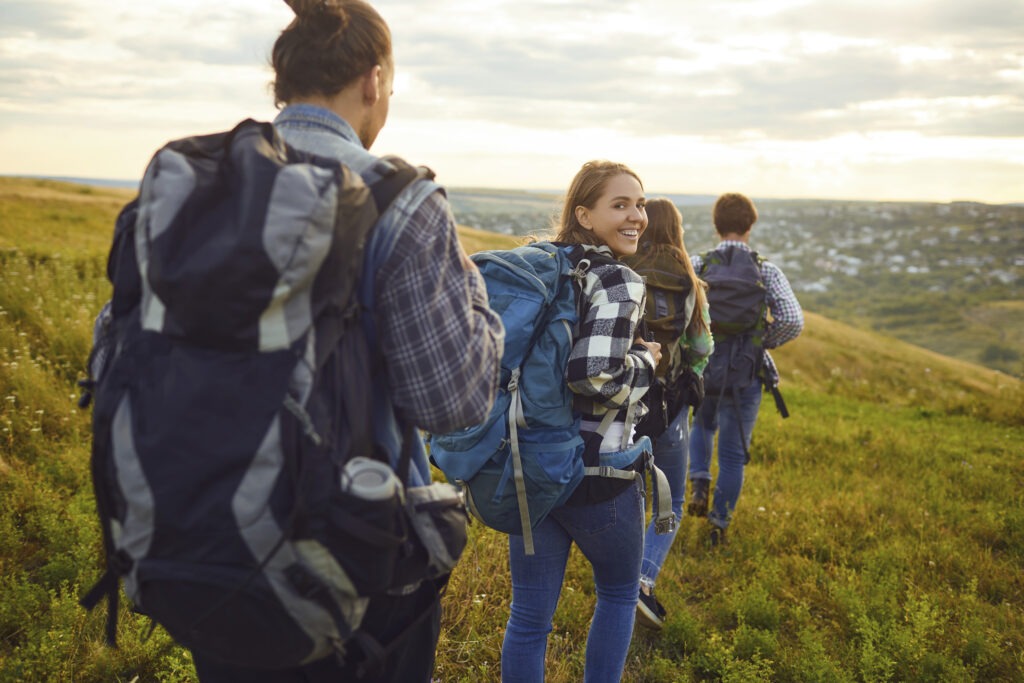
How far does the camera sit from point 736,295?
5.62 metres

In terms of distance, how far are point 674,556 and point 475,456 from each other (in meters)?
3.46

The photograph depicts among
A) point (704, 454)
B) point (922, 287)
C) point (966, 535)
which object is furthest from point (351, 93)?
point (922, 287)

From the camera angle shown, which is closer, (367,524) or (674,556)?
(367,524)

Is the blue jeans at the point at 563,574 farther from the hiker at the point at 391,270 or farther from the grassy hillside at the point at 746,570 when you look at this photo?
the hiker at the point at 391,270

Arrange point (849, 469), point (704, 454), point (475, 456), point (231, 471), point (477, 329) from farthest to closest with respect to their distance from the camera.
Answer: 1. point (849, 469)
2. point (704, 454)
3. point (475, 456)
4. point (477, 329)
5. point (231, 471)

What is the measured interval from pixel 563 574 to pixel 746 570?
120 inches

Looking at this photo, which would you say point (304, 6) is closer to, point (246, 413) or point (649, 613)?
point (246, 413)

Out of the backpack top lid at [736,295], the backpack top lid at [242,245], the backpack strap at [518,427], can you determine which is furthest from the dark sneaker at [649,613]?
the backpack top lid at [242,245]

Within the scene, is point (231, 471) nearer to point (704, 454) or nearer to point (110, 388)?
point (110, 388)

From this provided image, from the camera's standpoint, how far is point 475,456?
2861 mm

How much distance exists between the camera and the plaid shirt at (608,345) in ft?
9.21

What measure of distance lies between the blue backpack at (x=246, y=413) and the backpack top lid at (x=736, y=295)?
14.6 feet

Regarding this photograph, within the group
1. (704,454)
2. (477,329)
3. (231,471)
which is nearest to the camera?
(231,471)

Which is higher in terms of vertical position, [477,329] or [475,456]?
[477,329]
